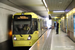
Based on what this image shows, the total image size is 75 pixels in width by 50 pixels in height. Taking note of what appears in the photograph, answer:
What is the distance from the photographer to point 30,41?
8547mm

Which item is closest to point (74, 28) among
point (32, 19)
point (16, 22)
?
point (32, 19)

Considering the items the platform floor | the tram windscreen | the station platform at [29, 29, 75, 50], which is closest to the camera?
the station platform at [29, 29, 75, 50]

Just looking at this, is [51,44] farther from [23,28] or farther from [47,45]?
[47,45]

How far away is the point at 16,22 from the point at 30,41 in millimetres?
1863

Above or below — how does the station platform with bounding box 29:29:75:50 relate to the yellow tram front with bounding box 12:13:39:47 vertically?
below

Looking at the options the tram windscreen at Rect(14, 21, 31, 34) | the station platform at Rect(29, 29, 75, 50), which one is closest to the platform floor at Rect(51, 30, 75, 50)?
the station platform at Rect(29, 29, 75, 50)

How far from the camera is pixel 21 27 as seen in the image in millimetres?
8820

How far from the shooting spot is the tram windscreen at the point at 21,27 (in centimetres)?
882

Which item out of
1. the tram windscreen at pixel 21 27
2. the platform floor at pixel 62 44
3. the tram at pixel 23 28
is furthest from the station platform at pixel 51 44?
the tram windscreen at pixel 21 27

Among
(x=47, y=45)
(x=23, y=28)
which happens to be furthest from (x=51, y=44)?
(x=47, y=45)

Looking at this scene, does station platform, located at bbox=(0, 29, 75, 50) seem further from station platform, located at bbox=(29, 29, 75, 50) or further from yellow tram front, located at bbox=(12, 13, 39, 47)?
yellow tram front, located at bbox=(12, 13, 39, 47)

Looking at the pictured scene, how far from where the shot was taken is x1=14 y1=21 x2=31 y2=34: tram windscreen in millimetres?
8820

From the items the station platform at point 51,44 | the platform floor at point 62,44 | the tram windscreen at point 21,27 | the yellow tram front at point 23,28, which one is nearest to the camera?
the station platform at point 51,44

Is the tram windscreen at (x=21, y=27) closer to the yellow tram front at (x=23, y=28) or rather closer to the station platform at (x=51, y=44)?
the yellow tram front at (x=23, y=28)
